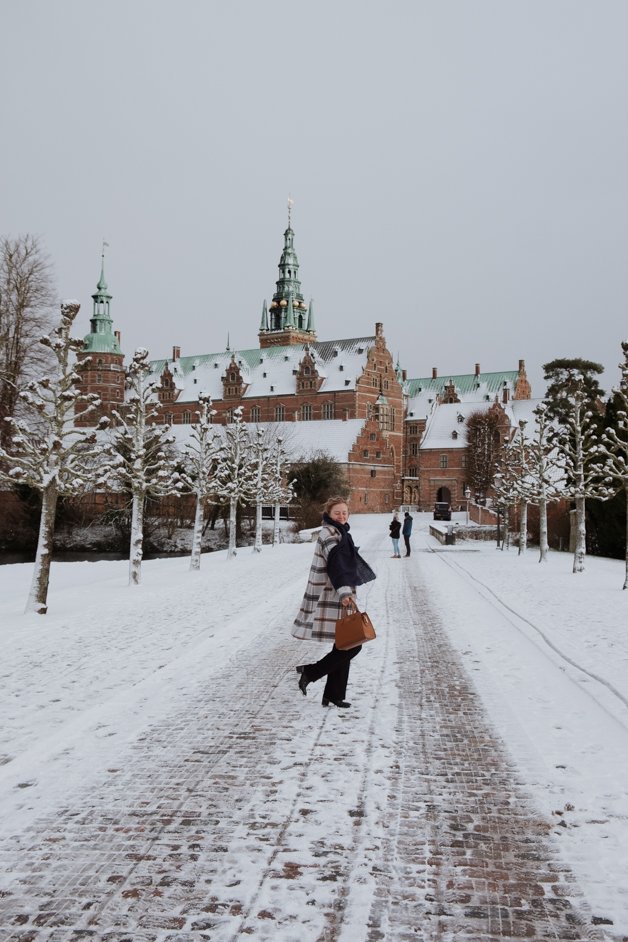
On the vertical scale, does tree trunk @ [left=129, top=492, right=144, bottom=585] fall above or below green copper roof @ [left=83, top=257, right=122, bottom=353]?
below

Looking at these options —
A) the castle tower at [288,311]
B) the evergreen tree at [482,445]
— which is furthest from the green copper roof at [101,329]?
the evergreen tree at [482,445]

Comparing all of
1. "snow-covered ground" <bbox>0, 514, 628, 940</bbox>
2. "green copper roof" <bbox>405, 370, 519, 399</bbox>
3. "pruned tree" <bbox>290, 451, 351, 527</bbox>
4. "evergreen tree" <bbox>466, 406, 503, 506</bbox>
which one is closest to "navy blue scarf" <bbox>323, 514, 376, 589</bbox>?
"snow-covered ground" <bbox>0, 514, 628, 940</bbox>

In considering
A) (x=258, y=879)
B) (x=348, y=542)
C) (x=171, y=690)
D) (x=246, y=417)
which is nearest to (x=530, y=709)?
(x=348, y=542)

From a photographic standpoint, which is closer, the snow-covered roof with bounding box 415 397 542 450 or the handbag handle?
the handbag handle

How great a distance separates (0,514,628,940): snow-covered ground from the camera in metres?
4.81

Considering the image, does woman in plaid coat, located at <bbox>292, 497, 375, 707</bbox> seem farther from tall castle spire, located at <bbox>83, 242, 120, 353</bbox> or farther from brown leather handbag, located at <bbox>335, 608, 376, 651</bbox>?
tall castle spire, located at <bbox>83, 242, 120, 353</bbox>

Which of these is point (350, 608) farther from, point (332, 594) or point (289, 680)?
point (289, 680)

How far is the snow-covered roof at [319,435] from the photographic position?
78.8 m

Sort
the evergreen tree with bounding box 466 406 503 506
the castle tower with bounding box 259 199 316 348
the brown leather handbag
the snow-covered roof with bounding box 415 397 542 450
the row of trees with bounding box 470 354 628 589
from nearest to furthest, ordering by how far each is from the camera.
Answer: the brown leather handbag, the row of trees with bounding box 470 354 628 589, the evergreen tree with bounding box 466 406 503 506, the snow-covered roof with bounding box 415 397 542 450, the castle tower with bounding box 259 199 316 348

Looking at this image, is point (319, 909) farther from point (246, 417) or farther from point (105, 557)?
point (246, 417)

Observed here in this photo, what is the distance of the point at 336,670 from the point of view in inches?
276

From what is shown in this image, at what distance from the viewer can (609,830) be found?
4426mm

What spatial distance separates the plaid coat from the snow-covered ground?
69 cm

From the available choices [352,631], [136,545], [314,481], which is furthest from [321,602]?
[314,481]
